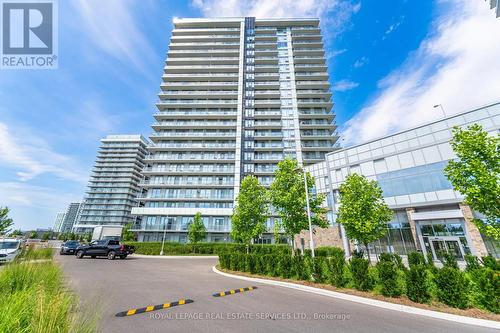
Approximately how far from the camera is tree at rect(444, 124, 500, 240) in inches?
417

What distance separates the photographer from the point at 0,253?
14984 mm

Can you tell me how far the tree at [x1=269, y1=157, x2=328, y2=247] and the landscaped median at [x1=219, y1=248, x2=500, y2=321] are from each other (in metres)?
4.64

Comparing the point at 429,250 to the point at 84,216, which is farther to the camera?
the point at 84,216

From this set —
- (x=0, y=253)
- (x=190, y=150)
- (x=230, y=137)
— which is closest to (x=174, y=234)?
(x=190, y=150)

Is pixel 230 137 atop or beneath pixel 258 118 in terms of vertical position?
beneath

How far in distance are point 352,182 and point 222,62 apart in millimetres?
53959

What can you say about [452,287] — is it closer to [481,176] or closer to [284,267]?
[284,267]

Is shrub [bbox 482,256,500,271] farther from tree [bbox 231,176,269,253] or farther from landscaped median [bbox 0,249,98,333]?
tree [bbox 231,176,269,253]

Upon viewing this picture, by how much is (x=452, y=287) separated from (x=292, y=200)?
10.5 m

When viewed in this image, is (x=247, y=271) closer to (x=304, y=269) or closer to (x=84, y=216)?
(x=304, y=269)

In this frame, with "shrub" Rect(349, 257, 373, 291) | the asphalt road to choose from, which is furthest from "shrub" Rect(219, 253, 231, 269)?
"shrub" Rect(349, 257, 373, 291)

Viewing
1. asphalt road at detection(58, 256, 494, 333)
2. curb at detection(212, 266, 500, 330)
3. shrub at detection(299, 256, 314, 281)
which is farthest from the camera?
shrub at detection(299, 256, 314, 281)

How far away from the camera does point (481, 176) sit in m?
10.9

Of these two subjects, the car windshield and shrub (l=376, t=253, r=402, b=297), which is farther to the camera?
the car windshield
